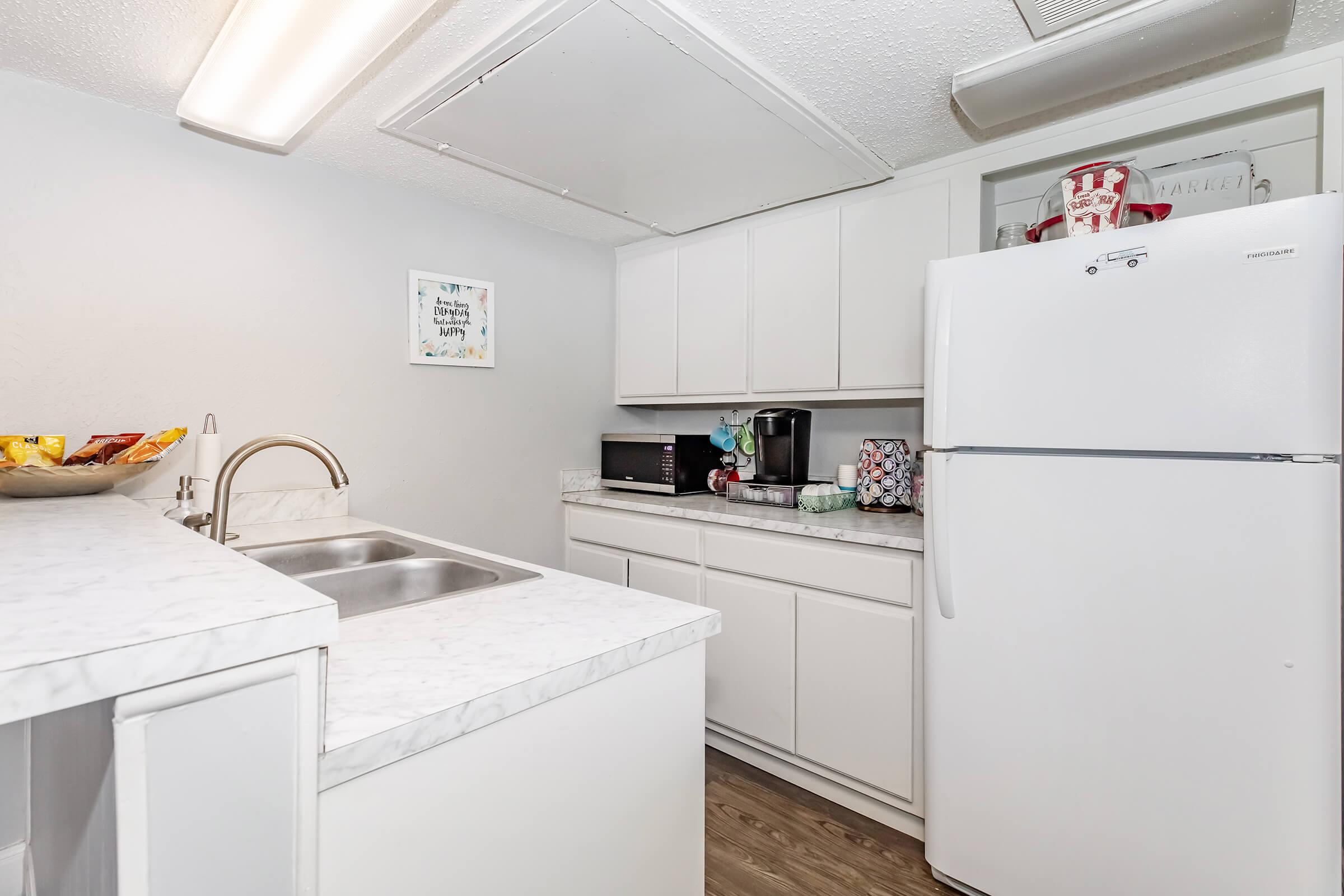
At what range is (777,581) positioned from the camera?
7.16 ft

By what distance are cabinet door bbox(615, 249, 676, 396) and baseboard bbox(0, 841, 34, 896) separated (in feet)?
7.91

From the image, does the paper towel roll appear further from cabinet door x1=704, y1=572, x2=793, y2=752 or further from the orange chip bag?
cabinet door x1=704, y1=572, x2=793, y2=752

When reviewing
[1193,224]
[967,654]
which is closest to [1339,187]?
[1193,224]

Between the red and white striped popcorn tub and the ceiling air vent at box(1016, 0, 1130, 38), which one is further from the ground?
the ceiling air vent at box(1016, 0, 1130, 38)

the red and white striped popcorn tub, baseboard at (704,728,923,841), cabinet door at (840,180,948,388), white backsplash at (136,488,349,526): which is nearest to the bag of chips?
white backsplash at (136,488,349,526)

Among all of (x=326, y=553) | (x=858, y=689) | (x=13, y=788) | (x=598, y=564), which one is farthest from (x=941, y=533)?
(x=13, y=788)

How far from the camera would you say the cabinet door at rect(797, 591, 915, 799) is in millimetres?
1877

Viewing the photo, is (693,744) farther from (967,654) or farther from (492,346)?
(492,346)

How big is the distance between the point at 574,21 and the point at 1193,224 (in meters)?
1.34

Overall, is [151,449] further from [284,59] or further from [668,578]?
[668,578]

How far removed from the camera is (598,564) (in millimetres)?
2799

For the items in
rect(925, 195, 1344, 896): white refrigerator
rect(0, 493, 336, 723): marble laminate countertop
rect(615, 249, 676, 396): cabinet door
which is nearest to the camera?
rect(0, 493, 336, 723): marble laminate countertop

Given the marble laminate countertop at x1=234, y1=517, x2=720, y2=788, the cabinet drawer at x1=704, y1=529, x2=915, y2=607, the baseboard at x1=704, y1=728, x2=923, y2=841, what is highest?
the marble laminate countertop at x1=234, y1=517, x2=720, y2=788

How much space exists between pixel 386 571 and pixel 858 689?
4.55 feet
